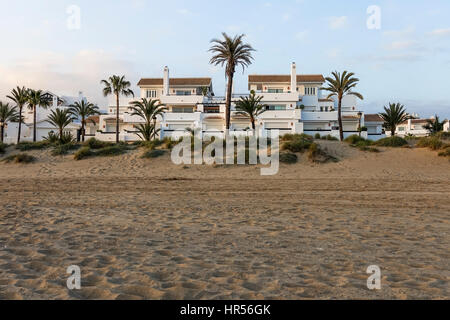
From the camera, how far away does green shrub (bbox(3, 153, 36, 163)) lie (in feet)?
75.4

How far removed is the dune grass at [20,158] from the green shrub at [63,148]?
1555mm

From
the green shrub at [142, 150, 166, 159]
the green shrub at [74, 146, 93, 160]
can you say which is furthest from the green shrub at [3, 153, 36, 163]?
the green shrub at [142, 150, 166, 159]

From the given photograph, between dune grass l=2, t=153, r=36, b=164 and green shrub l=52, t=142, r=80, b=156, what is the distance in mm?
1555

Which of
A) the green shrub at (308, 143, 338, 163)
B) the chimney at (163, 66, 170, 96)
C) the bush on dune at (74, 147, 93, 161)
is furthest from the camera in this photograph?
the chimney at (163, 66, 170, 96)

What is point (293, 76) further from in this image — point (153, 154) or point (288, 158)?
point (153, 154)

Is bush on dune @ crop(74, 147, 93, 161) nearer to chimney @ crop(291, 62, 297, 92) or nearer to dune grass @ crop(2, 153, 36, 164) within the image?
dune grass @ crop(2, 153, 36, 164)

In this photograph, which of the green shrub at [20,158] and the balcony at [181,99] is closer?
the green shrub at [20,158]

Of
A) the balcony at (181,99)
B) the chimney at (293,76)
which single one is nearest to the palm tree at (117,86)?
the balcony at (181,99)

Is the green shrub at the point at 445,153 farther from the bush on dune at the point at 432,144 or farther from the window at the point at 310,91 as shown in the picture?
the window at the point at 310,91

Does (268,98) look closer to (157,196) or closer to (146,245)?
(157,196)

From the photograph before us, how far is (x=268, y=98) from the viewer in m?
47.9

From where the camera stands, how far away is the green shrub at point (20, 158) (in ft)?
75.4

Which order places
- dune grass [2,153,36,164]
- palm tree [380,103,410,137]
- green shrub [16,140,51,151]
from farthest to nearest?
palm tree [380,103,410,137] → green shrub [16,140,51,151] → dune grass [2,153,36,164]

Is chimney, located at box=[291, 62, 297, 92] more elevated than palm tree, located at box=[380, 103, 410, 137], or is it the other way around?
chimney, located at box=[291, 62, 297, 92]
